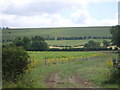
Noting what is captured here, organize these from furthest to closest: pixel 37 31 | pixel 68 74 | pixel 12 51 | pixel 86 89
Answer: pixel 37 31
pixel 68 74
pixel 12 51
pixel 86 89

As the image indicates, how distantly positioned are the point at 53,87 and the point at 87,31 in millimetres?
54194

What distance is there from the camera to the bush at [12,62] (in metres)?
12.9

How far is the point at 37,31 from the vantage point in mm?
60719

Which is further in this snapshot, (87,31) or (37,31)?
(87,31)

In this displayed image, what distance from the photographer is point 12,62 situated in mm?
13367

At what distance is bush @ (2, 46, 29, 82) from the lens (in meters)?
12.9

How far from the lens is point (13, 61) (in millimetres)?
13492

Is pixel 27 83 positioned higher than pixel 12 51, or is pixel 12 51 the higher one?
pixel 12 51

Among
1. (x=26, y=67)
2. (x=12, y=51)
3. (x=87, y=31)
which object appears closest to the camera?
(x=12, y=51)

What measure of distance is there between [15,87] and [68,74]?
6.36 m

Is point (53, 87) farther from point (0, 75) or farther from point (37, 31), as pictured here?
point (37, 31)

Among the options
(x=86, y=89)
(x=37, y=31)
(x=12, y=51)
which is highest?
(x=37, y=31)

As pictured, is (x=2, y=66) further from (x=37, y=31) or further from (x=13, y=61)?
(x=37, y=31)

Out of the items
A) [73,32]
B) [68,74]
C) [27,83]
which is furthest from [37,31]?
[27,83]
